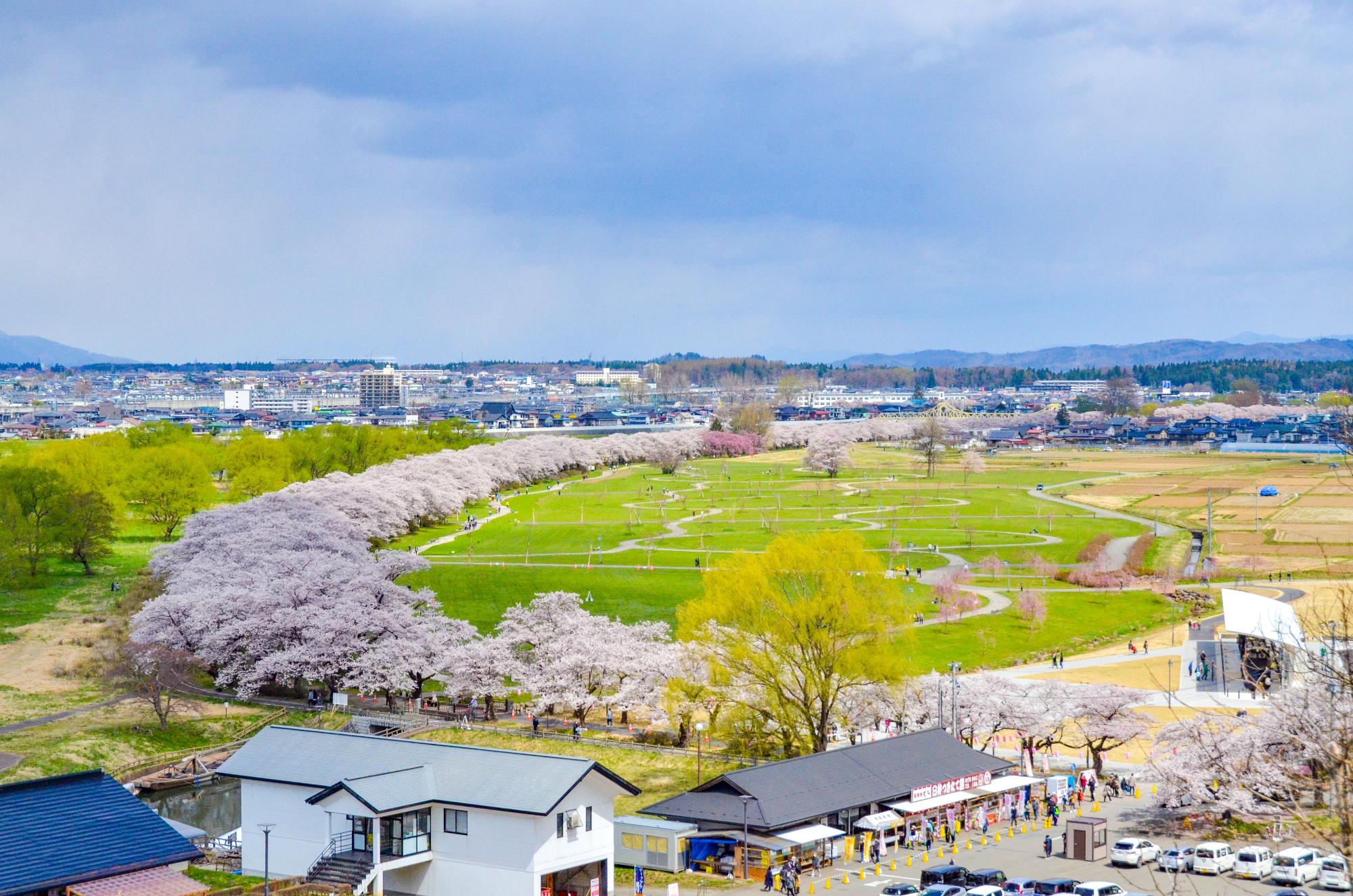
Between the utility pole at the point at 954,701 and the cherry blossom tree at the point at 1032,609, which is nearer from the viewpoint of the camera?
the utility pole at the point at 954,701

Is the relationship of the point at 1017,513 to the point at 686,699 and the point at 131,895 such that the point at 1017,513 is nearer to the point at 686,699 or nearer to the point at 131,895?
the point at 686,699

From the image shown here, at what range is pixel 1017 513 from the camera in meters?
108

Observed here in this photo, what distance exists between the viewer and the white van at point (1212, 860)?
3091cm

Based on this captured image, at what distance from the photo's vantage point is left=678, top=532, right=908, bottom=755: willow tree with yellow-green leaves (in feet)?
137

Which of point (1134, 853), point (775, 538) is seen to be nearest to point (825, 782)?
point (1134, 853)

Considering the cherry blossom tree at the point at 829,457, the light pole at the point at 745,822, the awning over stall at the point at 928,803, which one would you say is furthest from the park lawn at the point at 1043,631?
the cherry blossom tree at the point at 829,457

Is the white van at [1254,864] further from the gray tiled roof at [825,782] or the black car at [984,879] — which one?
the gray tiled roof at [825,782]

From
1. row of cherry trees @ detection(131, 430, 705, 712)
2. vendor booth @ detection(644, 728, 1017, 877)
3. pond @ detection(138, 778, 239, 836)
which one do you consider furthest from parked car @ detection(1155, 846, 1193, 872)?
pond @ detection(138, 778, 239, 836)

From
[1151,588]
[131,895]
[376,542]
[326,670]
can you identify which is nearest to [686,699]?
[326,670]

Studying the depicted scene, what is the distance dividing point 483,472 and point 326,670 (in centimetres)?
7039

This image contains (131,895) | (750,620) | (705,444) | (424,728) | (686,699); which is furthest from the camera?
(705,444)

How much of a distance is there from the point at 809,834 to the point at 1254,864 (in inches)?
414

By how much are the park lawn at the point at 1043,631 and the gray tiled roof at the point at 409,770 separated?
79.3 feet

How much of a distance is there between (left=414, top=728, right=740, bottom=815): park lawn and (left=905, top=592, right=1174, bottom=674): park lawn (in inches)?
507
